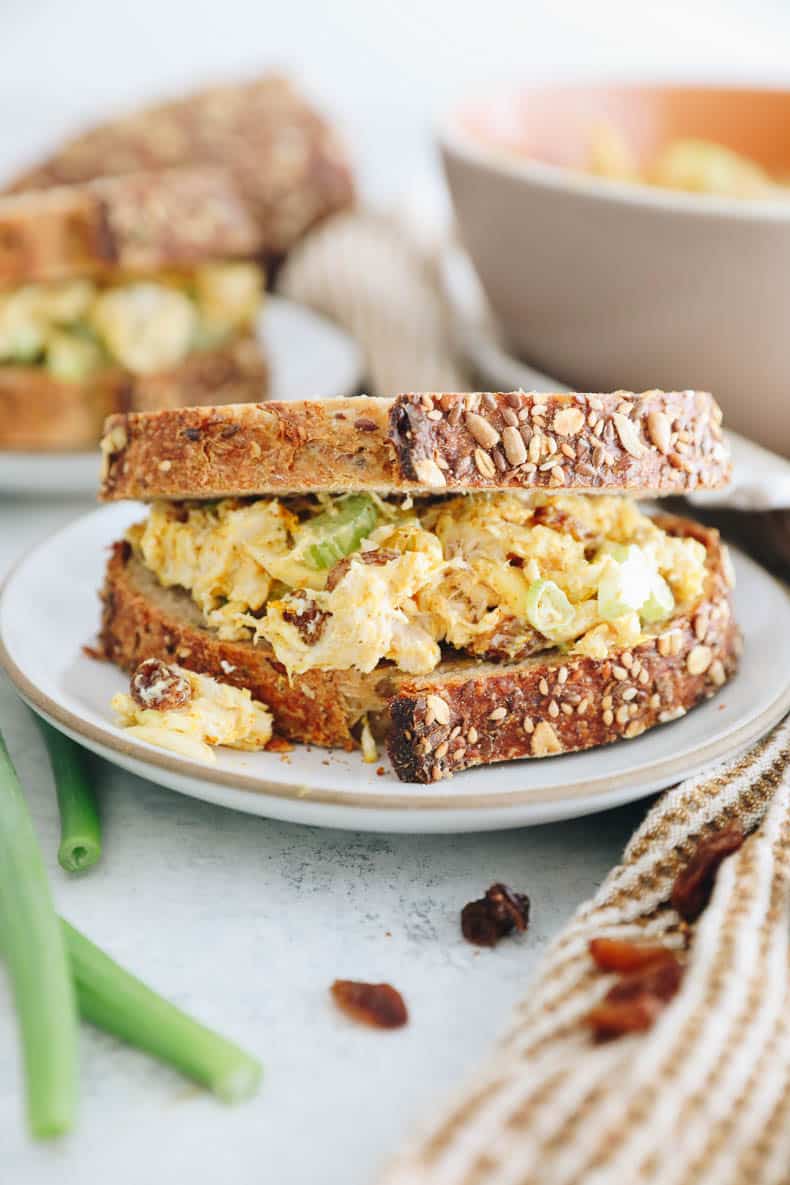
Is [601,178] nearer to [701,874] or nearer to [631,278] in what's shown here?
[631,278]

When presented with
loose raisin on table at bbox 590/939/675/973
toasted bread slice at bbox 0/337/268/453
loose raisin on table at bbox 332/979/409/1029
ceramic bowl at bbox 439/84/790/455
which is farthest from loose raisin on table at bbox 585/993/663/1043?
toasted bread slice at bbox 0/337/268/453

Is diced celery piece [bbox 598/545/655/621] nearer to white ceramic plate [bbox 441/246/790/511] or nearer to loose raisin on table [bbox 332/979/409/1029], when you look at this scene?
white ceramic plate [bbox 441/246/790/511]

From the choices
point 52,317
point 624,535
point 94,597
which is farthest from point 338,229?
point 624,535

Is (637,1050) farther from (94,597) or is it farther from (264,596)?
(94,597)

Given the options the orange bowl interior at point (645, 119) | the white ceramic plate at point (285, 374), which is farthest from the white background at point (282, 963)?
the orange bowl interior at point (645, 119)

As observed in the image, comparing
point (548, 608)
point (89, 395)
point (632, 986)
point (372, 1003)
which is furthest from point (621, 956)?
point (89, 395)

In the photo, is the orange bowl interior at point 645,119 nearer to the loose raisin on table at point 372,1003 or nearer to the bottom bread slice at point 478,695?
the bottom bread slice at point 478,695
